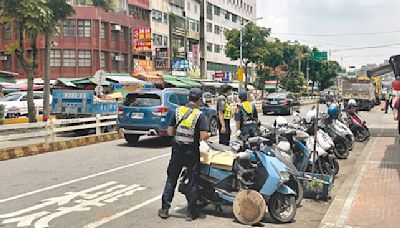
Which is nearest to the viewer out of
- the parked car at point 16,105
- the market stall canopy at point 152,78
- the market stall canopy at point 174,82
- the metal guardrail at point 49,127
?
the metal guardrail at point 49,127

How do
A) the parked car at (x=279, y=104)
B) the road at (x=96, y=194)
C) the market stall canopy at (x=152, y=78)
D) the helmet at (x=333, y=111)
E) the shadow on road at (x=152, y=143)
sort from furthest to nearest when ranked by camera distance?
the market stall canopy at (x=152, y=78) → the parked car at (x=279, y=104) → the shadow on road at (x=152, y=143) → the helmet at (x=333, y=111) → the road at (x=96, y=194)

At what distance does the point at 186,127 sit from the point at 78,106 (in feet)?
39.2

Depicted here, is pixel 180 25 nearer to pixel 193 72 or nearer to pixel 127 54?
pixel 193 72

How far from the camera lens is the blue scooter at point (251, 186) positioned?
6.14 metres

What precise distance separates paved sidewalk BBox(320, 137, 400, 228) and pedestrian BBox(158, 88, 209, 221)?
5.74ft

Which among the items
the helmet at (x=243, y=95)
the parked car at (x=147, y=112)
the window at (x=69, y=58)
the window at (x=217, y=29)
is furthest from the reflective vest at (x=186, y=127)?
the window at (x=217, y=29)

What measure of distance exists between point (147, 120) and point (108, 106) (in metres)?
5.15

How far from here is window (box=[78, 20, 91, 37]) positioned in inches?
1683

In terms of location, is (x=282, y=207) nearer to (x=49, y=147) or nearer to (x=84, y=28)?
(x=49, y=147)

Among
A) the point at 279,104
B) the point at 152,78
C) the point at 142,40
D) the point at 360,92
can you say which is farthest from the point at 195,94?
the point at 142,40

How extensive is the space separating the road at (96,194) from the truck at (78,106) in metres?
4.96

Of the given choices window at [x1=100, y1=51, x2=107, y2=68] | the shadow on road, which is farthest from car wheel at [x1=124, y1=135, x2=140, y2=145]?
window at [x1=100, y1=51, x2=107, y2=68]

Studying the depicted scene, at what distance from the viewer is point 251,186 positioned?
6320 millimetres

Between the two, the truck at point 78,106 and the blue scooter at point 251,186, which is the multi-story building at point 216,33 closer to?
the truck at point 78,106
